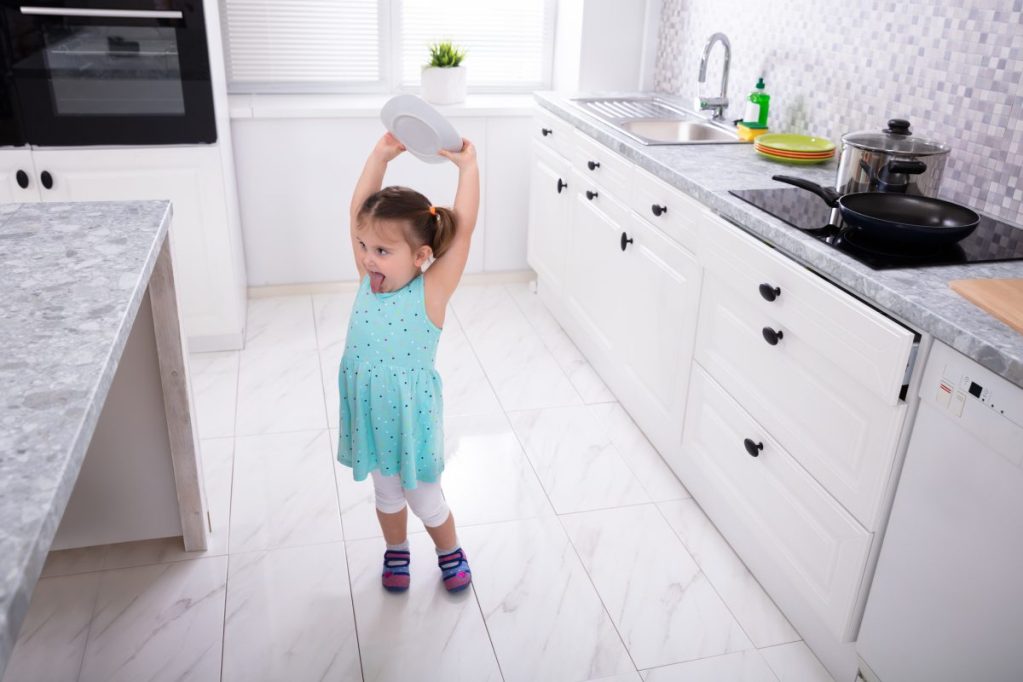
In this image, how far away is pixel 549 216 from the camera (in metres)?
3.42

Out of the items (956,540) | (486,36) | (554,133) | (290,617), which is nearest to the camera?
(956,540)

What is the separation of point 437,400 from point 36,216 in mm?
874

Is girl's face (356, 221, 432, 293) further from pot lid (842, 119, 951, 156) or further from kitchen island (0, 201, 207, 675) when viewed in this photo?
pot lid (842, 119, 951, 156)

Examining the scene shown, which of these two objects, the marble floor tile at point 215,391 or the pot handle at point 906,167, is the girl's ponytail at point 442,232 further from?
the marble floor tile at point 215,391

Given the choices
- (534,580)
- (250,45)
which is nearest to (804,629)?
(534,580)

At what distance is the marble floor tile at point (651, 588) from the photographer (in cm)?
191

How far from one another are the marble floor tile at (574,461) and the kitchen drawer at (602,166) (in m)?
0.73

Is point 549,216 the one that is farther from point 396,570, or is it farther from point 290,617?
point 290,617

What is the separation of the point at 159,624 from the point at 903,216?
6.03ft

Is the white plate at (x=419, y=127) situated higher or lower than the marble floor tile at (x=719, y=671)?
higher

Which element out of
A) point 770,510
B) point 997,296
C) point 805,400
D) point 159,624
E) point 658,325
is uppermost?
point 997,296

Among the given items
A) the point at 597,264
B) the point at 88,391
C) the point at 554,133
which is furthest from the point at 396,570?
the point at 554,133

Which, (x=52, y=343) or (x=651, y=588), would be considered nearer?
(x=52, y=343)

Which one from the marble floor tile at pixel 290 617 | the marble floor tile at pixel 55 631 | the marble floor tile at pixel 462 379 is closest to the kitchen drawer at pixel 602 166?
the marble floor tile at pixel 462 379
